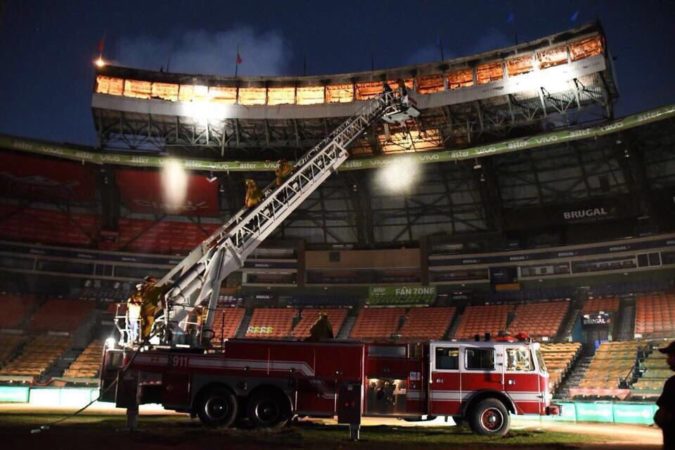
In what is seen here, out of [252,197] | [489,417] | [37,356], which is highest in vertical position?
[252,197]

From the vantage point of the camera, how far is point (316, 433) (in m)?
13.9

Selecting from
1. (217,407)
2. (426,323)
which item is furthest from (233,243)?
(426,323)

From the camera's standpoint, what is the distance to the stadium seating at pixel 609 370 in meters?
26.0

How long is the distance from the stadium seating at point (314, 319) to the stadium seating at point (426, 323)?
508cm

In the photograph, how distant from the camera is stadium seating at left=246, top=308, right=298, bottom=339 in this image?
133 feet

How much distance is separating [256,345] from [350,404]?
3164mm

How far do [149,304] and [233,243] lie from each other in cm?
444

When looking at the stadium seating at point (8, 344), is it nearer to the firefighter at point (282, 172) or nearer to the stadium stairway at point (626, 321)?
the firefighter at point (282, 172)

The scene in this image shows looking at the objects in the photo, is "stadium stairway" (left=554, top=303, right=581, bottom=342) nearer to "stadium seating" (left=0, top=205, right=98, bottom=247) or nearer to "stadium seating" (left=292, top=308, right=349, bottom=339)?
"stadium seating" (left=292, top=308, right=349, bottom=339)

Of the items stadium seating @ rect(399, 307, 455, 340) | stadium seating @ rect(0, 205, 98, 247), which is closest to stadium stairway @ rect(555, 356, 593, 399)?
stadium seating @ rect(399, 307, 455, 340)

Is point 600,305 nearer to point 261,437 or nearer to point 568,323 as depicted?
point 568,323

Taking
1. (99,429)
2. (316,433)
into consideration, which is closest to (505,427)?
(316,433)

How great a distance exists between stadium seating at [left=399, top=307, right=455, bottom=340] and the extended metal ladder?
1857 centimetres

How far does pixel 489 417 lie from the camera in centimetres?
1473
